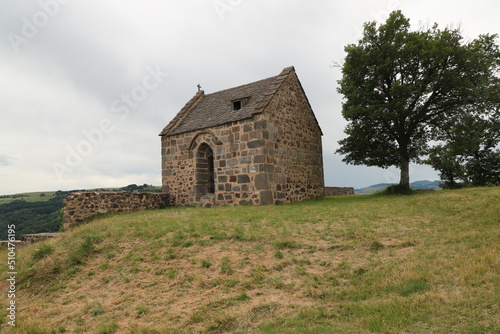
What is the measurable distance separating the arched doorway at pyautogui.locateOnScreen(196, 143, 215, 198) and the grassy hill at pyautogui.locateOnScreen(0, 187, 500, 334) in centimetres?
783

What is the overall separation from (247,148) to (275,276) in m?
11.2

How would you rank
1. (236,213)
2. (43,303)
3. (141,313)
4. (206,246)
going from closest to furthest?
1. (141,313)
2. (43,303)
3. (206,246)
4. (236,213)

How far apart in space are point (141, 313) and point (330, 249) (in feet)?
16.6

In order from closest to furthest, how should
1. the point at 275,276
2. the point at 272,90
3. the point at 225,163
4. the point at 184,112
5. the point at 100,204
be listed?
the point at 275,276 → the point at 100,204 → the point at 225,163 → the point at 272,90 → the point at 184,112

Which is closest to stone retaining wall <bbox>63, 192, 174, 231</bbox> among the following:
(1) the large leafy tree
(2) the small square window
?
(2) the small square window

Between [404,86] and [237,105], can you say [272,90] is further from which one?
[404,86]

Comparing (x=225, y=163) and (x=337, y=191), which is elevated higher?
(x=225, y=163)

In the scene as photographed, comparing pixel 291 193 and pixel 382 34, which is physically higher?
pixel 382 34

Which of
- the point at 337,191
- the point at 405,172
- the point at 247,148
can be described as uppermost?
the point at 247,148

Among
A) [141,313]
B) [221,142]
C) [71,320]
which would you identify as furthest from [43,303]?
[221,142]

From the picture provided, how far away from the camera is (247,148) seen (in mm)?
18031

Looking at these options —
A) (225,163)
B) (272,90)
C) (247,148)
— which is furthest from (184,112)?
(247,148)

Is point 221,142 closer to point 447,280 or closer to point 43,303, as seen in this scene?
point 43,303

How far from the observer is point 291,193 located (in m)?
19.7
